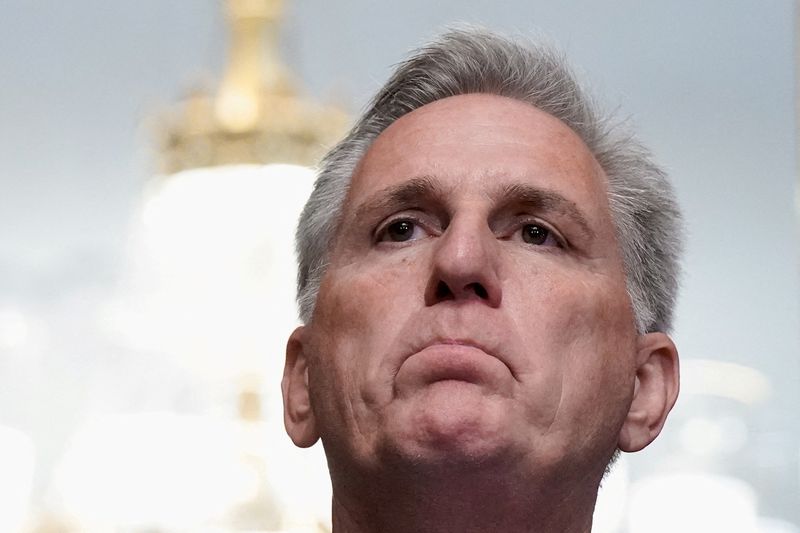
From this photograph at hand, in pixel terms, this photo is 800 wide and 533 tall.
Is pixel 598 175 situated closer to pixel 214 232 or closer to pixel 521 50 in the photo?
pixel 521 50

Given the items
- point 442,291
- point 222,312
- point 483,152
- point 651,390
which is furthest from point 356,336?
point 222,312

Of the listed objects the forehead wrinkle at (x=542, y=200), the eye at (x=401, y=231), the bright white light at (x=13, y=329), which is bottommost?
the bright white light at (x=13, y=329)

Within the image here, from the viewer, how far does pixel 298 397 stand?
1385mm

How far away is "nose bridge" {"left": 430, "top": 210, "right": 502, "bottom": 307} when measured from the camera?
3.78ft

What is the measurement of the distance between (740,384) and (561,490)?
164cm

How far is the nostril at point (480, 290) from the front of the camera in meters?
1.17

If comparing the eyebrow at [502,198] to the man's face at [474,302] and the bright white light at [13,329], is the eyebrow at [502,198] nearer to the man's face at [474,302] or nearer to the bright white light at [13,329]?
the man's face at [474,302]

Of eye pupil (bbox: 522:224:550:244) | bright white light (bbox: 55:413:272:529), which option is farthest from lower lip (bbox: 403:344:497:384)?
bright white light (bbox: 55:413:272:529)

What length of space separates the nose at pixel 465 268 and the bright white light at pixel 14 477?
2.33 m

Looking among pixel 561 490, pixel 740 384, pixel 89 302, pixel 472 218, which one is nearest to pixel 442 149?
pixel 472 218

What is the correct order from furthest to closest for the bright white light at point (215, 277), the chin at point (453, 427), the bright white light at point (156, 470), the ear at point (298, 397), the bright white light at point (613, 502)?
the bright white light at point (215, 277) → the bright white light at point (156, 470) → the bright white light at point (613, 502) → the ear at point (298, 397) → the chin at point (453, 427)

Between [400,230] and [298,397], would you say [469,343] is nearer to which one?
[400,230]

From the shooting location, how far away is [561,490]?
1.20 m

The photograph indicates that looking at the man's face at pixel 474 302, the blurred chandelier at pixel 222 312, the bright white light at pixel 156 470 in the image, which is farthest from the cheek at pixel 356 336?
the bright white light at pixel 156 470
